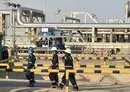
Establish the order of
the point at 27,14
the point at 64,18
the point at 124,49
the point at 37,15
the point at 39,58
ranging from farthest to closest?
the point at 64,18 < the point at 37,15 < the point at 27,14 < the point at 124,49 < the point at 39,58

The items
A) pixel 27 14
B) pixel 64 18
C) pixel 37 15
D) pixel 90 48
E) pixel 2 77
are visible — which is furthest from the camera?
pixel 64 18

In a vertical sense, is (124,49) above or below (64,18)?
below

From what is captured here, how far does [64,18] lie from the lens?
199ft

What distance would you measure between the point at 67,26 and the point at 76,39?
19.9ft

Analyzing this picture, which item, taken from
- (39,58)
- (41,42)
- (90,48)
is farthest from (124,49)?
(39,58)

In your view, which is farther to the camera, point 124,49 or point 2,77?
point 124,49

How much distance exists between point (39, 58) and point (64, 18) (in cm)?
3165

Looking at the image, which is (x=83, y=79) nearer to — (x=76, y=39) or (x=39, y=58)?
(x=39, y=58)

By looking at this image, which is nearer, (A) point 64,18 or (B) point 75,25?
(B) point 75,25

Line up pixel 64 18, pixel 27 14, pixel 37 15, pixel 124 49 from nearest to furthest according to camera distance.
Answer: pixel 124 49, pixel 27 14, pixel 37 15, pixel 64 18

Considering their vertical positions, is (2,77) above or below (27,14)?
below

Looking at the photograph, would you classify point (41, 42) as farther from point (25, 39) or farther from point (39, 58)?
point (39, 58)

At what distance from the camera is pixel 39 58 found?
96.3 feet

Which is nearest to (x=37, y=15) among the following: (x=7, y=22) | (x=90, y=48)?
(x=7, y=22)
